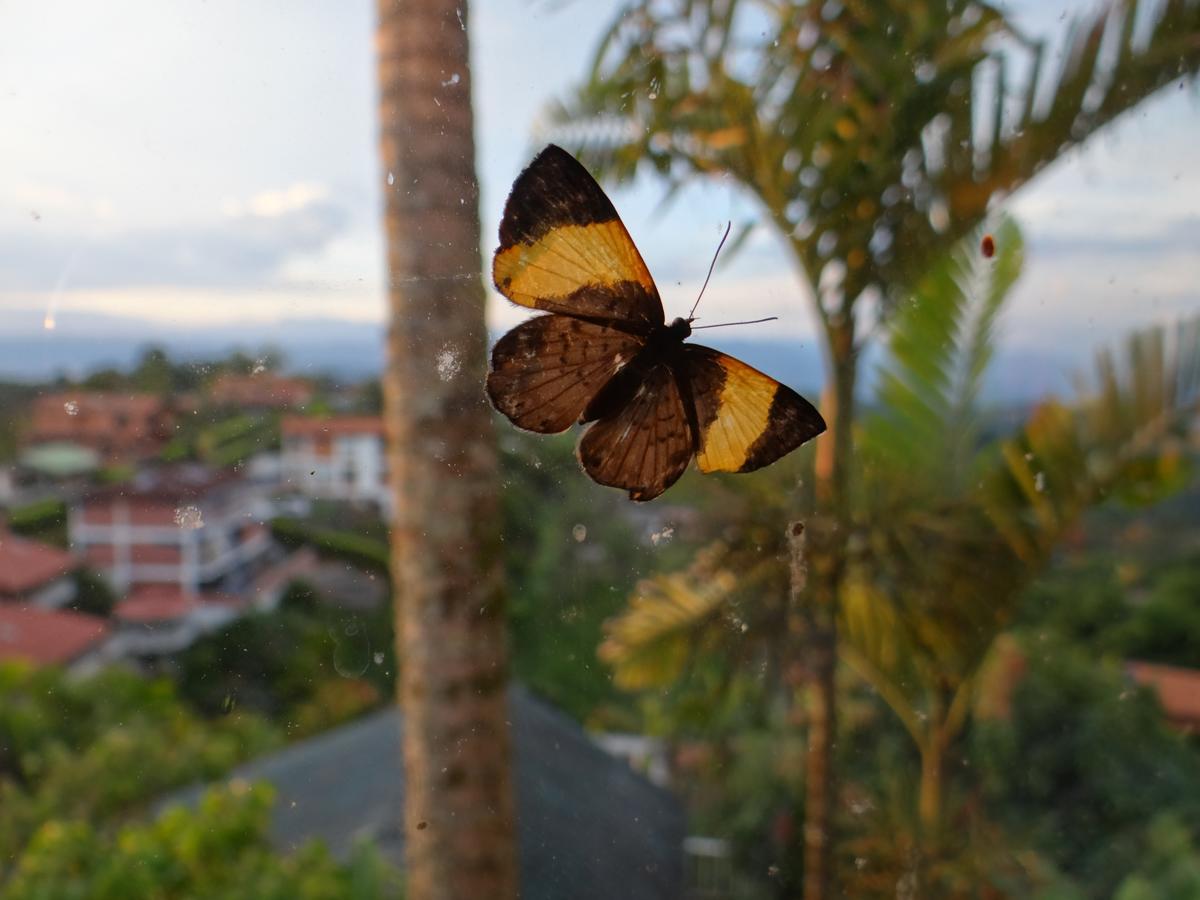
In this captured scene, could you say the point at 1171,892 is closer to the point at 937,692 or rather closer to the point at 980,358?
the point at 937,692

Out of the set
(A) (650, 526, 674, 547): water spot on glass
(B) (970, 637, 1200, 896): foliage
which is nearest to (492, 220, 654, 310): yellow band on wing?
(A) (650, 526, 674, 547): water spot on glass

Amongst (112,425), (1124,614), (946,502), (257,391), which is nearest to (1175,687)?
(1124,614)

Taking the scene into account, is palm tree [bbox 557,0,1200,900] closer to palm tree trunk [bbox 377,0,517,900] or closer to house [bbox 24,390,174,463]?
palm tree trunk [bbox 377,0,517,900]

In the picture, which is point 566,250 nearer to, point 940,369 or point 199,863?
point 940,369

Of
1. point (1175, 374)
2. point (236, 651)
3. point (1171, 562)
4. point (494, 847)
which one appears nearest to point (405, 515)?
point (236, 651)

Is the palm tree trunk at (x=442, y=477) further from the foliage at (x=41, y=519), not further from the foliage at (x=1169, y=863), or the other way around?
the foliage at (x=1169, y=863)
